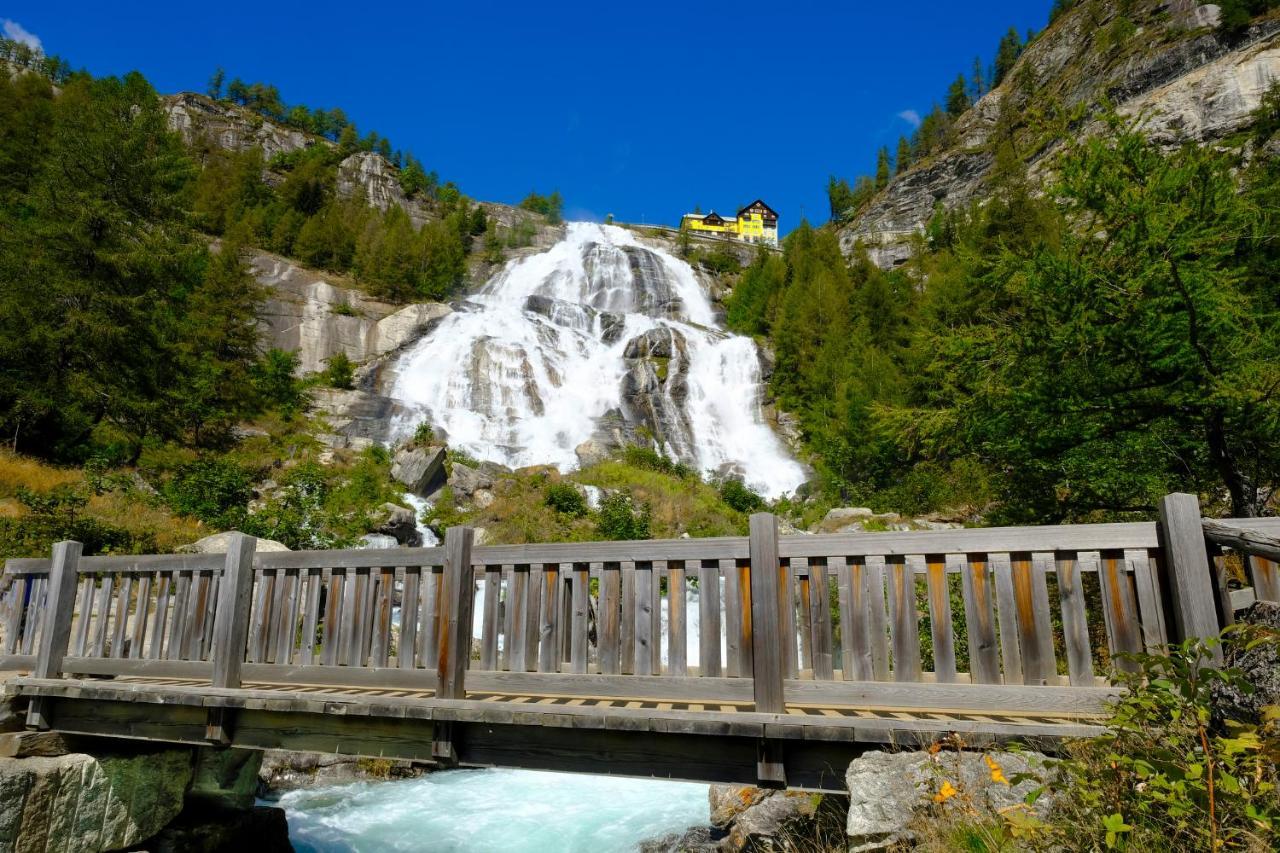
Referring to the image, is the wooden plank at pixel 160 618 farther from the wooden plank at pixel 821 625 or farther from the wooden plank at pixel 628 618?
the wooden plank at pixel 821 625

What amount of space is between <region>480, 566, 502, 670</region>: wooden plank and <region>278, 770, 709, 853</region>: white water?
17.9ft

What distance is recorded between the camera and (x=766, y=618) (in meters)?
4.51

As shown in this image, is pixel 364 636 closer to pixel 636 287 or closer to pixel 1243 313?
pixel 1243 313

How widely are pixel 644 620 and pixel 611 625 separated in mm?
237

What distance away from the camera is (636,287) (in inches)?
2147

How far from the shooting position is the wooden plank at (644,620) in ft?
15.7

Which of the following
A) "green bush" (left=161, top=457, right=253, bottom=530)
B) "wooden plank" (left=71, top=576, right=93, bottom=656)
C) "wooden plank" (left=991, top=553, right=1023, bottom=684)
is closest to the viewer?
"wooden plank" (left=991, top=553, right=1023, bottom=684)

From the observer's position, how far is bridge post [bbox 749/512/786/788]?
14.4ft

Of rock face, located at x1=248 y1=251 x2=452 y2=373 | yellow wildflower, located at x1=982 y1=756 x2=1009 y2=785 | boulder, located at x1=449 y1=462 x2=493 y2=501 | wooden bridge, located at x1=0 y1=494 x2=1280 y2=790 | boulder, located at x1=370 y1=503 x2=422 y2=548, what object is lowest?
yellow wildflower, located at x1=982 y1=756 x2=1009 y2=785

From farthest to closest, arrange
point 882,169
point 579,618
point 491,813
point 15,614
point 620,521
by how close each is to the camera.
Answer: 1. point 882,169
2. point 620,521
3. point 491,813
4. point 15,614
5. point 579,618

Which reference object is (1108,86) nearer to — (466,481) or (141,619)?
(466,481)

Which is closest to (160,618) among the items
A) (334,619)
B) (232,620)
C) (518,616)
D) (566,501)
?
(232,620)

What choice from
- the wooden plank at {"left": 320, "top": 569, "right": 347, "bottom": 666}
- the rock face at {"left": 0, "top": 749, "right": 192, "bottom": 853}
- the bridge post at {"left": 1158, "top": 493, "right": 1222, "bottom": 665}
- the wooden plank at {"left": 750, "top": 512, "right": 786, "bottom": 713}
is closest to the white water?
the rock face at {"left": 0, "top": 749, "right": 192, "bottom": 853}

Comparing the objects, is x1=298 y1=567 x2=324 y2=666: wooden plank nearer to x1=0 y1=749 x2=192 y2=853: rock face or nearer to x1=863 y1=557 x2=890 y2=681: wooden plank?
x1=0 y1=749 x2=192 y2=853: rock face
